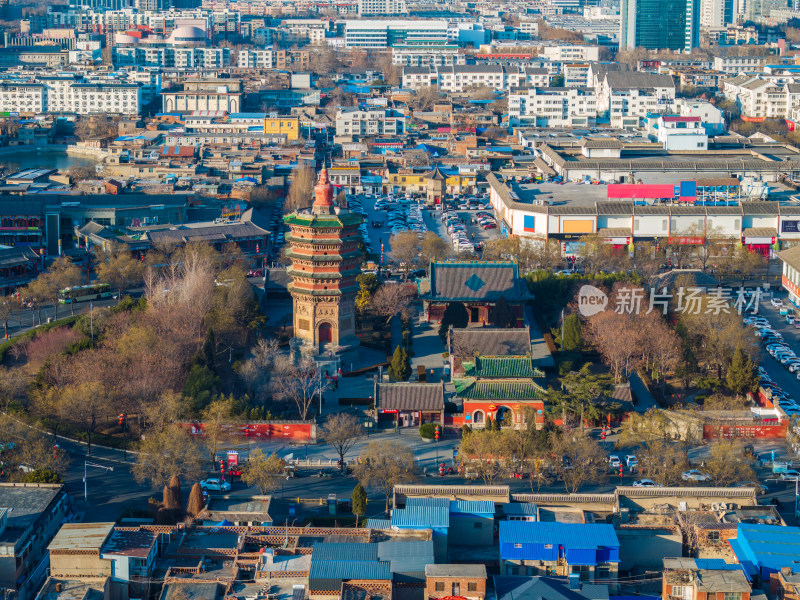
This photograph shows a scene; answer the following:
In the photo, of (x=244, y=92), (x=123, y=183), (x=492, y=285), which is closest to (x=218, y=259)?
(x=492, y=285)

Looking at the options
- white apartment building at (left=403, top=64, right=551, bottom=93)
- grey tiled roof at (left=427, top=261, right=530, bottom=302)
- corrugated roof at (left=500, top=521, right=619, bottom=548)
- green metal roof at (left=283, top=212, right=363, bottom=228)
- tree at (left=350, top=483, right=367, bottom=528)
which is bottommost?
tree at (left=350, top=483, right=367, bottom=528)

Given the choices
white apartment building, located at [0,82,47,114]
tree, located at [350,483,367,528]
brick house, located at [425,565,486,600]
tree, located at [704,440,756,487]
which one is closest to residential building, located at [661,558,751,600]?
brick house, located at [425,565,486,600]

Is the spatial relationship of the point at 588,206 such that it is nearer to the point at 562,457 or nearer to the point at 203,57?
the point at 562,457

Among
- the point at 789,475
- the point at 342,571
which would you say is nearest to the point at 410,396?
the point at 789,475

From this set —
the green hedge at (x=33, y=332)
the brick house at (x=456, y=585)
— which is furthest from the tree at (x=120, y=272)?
the brick house at (x=456, y=585)

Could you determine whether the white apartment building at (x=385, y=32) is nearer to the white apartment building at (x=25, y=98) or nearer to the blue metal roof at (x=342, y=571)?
the white apartment building at (x=25, y=98)

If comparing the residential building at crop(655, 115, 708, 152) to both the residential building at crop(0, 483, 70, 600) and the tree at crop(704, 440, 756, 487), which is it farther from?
the residential building at crop(0, 483, 70, 600)
